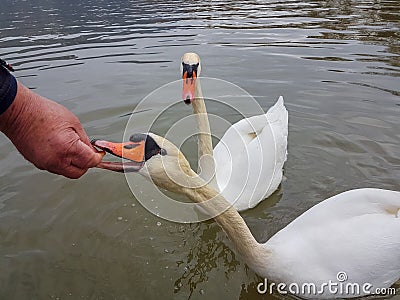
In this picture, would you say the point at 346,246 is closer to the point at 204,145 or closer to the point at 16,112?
the point at 204,145

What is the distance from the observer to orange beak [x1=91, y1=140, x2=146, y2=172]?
8.99 ft

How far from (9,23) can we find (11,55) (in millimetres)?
7420

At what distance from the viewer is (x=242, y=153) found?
491 centimetres

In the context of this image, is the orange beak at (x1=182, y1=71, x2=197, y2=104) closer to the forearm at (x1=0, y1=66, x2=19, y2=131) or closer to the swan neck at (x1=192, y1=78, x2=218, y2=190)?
the swan neck at (x1=192, y1=78, x2=218, y2=190)

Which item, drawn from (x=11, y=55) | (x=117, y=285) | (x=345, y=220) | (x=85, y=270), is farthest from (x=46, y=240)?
(x=11, y=55)

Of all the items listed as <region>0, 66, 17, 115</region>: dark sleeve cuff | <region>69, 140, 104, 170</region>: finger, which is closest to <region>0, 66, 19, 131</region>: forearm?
<region>0, 66, 17, 115</region>: dark sleeve cuff

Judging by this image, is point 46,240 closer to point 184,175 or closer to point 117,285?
point 117,285

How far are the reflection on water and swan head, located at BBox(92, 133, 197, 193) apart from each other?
1.19m

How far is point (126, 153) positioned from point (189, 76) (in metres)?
2.03

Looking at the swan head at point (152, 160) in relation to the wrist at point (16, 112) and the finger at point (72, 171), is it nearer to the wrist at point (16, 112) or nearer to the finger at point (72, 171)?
the finger at point (72, 171)

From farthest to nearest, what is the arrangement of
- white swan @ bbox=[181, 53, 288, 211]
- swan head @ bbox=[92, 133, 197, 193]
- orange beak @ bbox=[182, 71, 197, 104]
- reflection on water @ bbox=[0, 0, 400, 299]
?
white swan @ bbox=[181, 53, 288, 211] < orange beak @ bbox=[182, 71, 197, 104] < reflection on water @ bbox=[0, 0, 400, 299] < swan head @ bbox=[92, 133, 197, 193]

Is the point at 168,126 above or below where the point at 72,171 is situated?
below

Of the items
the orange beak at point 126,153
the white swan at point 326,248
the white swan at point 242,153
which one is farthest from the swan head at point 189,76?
the orange beak at point 126,153

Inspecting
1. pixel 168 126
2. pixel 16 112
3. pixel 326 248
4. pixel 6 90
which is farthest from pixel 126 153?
pixel 168 126
